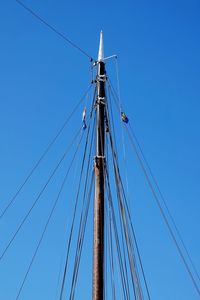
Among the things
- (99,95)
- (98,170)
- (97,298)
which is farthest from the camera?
(99,95)

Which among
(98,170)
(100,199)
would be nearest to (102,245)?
(100,199)

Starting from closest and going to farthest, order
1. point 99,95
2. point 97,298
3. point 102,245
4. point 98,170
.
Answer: point 97,298, point 102,245, point 98,170, point 99,95

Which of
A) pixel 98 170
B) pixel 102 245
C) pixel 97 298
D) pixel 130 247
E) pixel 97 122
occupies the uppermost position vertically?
pixel 97 122

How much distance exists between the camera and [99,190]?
22.2 m

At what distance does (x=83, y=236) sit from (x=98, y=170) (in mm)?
2875

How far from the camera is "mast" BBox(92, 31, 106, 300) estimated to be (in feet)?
65.1

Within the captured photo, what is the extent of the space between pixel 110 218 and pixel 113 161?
8.34 feet

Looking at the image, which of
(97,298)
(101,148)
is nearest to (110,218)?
(101,148)

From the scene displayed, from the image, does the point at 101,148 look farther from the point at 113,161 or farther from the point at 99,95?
the point at 99,95

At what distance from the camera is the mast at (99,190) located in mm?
19839

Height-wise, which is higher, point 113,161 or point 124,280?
point 113,161

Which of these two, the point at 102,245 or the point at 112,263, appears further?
the point at 112,263

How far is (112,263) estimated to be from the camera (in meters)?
23.0

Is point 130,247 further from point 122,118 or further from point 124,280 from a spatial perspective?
point 122,118
